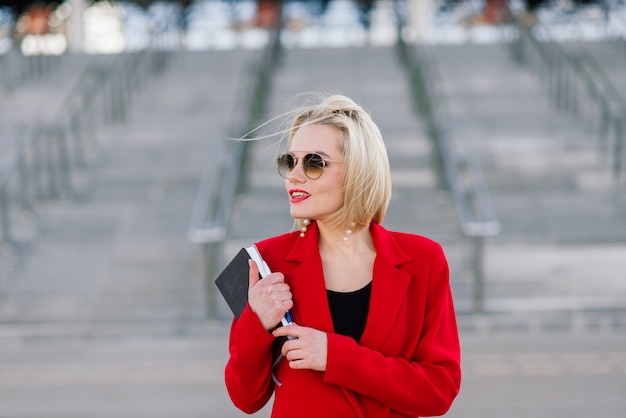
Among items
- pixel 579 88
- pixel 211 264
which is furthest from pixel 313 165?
pixel 579 88

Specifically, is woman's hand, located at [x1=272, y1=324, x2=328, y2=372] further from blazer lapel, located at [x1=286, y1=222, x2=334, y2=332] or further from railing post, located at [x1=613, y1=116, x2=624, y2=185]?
railing post, located at [x1=613, y1=116, x2=624, y2=185]

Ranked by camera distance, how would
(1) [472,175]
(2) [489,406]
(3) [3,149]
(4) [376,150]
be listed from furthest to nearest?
(3) [3,149] < (1) [472,175] < (2) [489,406] < (4) [376,150]

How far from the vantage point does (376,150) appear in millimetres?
1924

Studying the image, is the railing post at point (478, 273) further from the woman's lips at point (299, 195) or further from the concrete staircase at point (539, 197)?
the woman's lips at point (299, 195)

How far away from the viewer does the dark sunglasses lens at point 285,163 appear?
1.94 metres

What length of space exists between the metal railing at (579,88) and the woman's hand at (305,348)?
9539mm

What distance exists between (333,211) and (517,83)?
1385 cm

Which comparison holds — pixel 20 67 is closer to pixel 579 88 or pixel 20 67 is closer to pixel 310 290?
pixel 579 88

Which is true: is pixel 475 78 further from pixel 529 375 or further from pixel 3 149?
pixel 529 375

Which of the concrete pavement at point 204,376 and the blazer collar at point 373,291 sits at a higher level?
the blazer collar at point 373,291

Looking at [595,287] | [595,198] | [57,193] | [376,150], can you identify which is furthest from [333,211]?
[57,193]

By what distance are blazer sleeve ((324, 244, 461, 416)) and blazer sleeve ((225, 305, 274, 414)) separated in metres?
0.15

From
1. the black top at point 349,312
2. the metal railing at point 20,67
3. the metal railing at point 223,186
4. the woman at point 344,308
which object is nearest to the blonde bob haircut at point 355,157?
the woman at point 344,308

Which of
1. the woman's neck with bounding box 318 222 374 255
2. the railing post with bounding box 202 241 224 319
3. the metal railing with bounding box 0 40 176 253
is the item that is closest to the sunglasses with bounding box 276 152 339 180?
the woman's neck with bounding box 318 222 374 255
